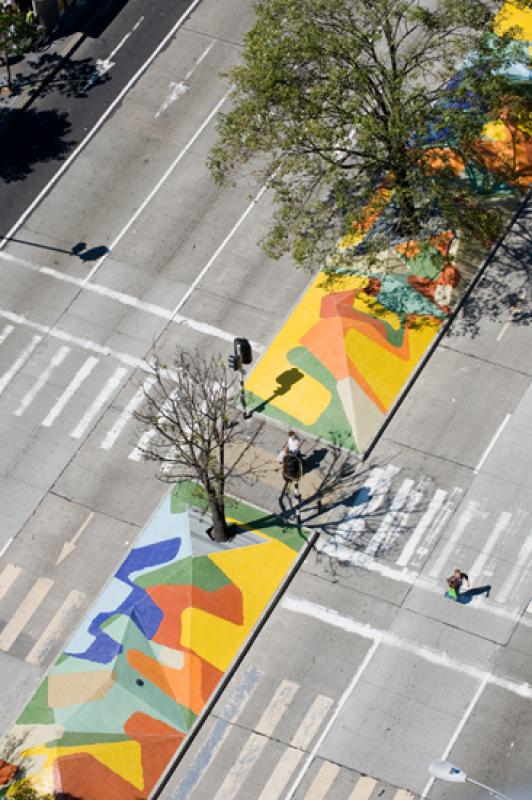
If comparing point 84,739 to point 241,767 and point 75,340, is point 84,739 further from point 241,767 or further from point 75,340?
point 75,340

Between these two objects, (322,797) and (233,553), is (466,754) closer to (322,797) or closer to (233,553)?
(322,797)

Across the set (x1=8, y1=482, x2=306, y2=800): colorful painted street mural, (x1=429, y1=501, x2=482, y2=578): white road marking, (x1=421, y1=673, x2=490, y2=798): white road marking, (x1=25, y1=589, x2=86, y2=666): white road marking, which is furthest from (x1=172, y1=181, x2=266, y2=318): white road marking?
(x1=421, y1=673, x2=490, y2=798): white road marking

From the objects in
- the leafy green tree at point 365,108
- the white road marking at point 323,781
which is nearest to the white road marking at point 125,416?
the leafy green tree at point 365,108

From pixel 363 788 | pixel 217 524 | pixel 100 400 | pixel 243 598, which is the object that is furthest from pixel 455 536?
pixel 100 400

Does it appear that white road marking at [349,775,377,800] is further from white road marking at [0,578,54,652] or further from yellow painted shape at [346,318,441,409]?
yellow painted shape at [346,318,441,409]

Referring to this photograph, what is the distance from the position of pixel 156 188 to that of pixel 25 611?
19303 mm

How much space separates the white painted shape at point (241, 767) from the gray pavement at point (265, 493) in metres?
0.06

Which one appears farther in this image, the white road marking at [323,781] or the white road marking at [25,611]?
the white road marking at [25,611]

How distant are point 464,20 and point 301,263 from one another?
411 inches

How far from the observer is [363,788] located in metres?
43.6

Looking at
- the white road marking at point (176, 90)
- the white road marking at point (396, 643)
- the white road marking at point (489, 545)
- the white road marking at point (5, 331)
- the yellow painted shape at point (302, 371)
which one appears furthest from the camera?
the white road marking at point (176, 90)

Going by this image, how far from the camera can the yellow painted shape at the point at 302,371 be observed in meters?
51.3

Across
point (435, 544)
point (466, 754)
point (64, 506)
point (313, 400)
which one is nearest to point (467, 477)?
point (435, 544)

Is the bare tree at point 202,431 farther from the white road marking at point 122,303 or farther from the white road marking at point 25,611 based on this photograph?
the white road marking at point 25,611
